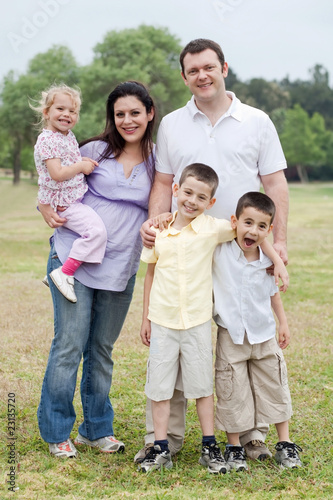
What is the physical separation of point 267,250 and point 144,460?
1.28 meters

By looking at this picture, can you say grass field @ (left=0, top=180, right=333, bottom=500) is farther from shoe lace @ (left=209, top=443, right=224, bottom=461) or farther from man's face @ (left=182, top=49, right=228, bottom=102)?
man's face @ (left=182, top=49, right=228, bottom=102)

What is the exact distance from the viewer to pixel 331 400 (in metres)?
4.80

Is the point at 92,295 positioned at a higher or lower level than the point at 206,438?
higher

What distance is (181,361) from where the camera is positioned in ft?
11.2

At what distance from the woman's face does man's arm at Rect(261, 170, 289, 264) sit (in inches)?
28.6

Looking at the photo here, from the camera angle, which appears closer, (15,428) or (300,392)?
(15,428)

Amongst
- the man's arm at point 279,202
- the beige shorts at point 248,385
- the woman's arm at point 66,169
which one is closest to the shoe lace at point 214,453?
the beige shorts at point 248,385

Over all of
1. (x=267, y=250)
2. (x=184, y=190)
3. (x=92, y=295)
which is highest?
(x=184, y=190)

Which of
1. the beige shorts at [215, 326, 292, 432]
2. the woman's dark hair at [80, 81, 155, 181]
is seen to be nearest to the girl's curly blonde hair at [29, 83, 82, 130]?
the woman's dark hair at [80, 81, 155, 181]

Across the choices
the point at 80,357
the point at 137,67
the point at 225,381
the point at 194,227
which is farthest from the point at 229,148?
the point at 137,67

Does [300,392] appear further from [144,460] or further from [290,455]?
[144,460]

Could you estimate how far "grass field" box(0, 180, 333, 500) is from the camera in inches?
129

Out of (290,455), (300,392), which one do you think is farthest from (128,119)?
(300,392)

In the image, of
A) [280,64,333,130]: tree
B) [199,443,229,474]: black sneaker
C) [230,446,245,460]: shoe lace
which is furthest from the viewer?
[280,64,333,130]: tree
